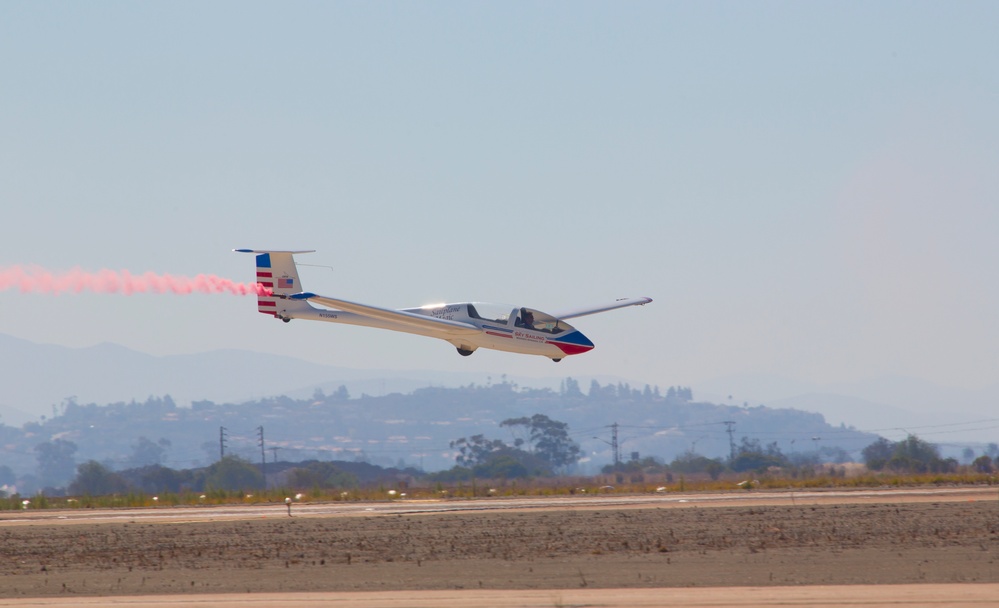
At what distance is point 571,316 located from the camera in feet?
156

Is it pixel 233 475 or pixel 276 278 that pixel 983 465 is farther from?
pixel 233 475

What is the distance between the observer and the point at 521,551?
91.3 feet

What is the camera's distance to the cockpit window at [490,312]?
43.2 m

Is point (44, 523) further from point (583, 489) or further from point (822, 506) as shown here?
point (822, 506)

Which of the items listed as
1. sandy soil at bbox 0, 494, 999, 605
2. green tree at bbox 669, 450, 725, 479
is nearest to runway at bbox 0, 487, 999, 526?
sandy soil at bbox 0, 494, 999, 605

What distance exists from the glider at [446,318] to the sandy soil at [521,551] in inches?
316

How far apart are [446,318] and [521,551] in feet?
57.2

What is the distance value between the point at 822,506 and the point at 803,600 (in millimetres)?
17367

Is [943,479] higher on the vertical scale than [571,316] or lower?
lower

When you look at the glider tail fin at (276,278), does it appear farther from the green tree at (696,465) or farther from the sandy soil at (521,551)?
the green tree at (696,465)

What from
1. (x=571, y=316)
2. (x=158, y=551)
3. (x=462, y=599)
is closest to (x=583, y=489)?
(x=571, y=316)

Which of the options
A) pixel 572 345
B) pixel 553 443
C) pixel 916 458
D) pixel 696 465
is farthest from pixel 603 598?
pixel 553 443

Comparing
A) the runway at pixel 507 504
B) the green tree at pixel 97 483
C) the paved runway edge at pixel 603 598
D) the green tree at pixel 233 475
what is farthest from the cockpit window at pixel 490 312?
the green tree at pixel 97 483

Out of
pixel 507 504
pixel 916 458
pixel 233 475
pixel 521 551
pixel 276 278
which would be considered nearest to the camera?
pixel 521 551
